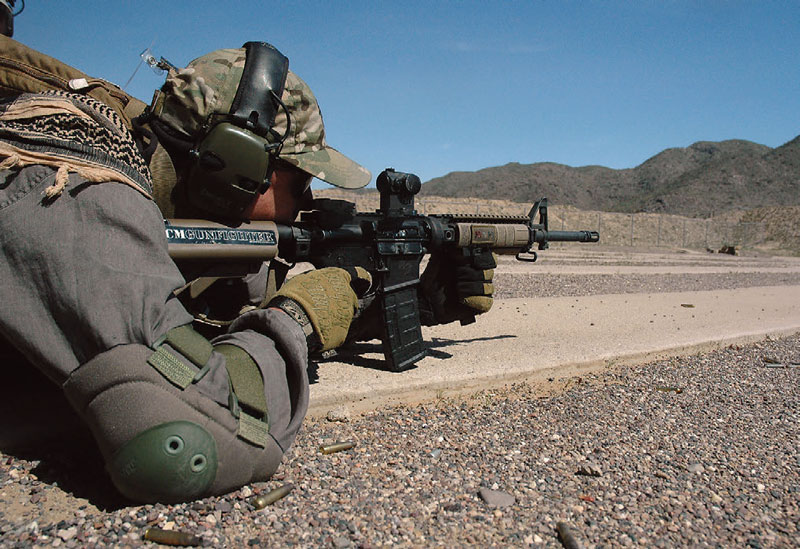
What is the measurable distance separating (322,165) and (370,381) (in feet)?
4.61

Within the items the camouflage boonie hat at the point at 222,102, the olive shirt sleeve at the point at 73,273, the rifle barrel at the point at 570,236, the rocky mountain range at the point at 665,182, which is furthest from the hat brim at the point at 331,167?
the rocky mountain range at the point at 665,182

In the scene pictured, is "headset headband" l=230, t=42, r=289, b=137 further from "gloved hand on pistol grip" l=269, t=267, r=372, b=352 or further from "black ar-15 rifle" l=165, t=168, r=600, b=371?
"gloved hand on pistol grip" l=269, t=267, r=372, b=352

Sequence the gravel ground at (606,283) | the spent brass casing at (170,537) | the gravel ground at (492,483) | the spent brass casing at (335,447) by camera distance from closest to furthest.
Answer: the spent brass casing at (170,537) < the gravel ground at (492,483) < the spent brass casing at (335,447) < the gravel ground at (606,283)

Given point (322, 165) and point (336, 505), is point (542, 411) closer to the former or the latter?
point (336, 505)

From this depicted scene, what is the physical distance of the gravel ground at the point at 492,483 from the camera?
5.75ft

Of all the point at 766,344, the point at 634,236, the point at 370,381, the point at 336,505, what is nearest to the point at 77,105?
the point at 336,505

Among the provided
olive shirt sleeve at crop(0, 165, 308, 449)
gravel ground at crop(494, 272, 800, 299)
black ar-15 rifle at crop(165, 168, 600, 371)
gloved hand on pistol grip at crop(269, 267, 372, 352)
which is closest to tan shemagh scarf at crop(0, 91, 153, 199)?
olive shirt sleeve at crop(0, 165, 308, 449)

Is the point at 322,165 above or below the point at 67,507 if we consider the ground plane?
above

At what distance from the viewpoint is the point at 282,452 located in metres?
1.88

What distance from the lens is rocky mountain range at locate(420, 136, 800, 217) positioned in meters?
70.7

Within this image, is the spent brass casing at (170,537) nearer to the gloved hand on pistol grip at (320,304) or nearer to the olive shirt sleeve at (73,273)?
the olive shirt sleeve at (73,273)

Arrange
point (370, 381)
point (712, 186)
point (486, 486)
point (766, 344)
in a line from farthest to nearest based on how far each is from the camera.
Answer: point (712, 186) → point (766, 344) → point (370, 381) → point (486, 486)

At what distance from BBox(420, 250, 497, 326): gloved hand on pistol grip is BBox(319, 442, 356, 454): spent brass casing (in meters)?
2.20

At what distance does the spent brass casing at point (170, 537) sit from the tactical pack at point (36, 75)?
1.36 metres
